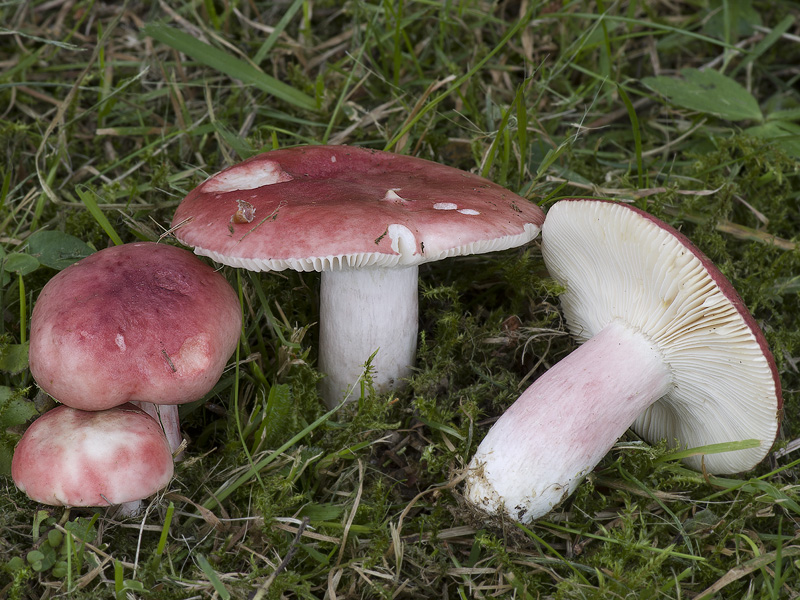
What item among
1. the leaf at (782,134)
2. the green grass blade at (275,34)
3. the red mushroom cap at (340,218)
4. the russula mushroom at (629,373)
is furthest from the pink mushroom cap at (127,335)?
the leaf at (782,134)

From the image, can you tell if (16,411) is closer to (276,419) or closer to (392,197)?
(276,419)

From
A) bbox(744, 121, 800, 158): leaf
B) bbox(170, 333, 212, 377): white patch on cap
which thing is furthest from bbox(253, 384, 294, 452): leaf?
bbox(744, 121, 800, 158): leaf

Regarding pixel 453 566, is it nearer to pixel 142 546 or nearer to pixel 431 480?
pixel 431 480

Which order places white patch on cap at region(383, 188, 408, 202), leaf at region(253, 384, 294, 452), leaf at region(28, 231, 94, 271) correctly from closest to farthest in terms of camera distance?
white patch on cap at region(383, 188, 408, 202), leaf at region(253, 384, 294, 452), leaf at region(28, 231, 94, 271)

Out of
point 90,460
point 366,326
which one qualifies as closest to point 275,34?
point 366,326

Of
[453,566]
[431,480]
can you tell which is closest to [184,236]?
[431,480]

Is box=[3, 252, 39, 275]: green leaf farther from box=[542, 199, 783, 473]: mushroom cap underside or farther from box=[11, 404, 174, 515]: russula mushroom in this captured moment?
box=[542, 199, 783, 473]: mushroom cap underside

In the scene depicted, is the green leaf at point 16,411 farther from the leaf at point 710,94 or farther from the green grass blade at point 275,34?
the leaf at point 710,94
